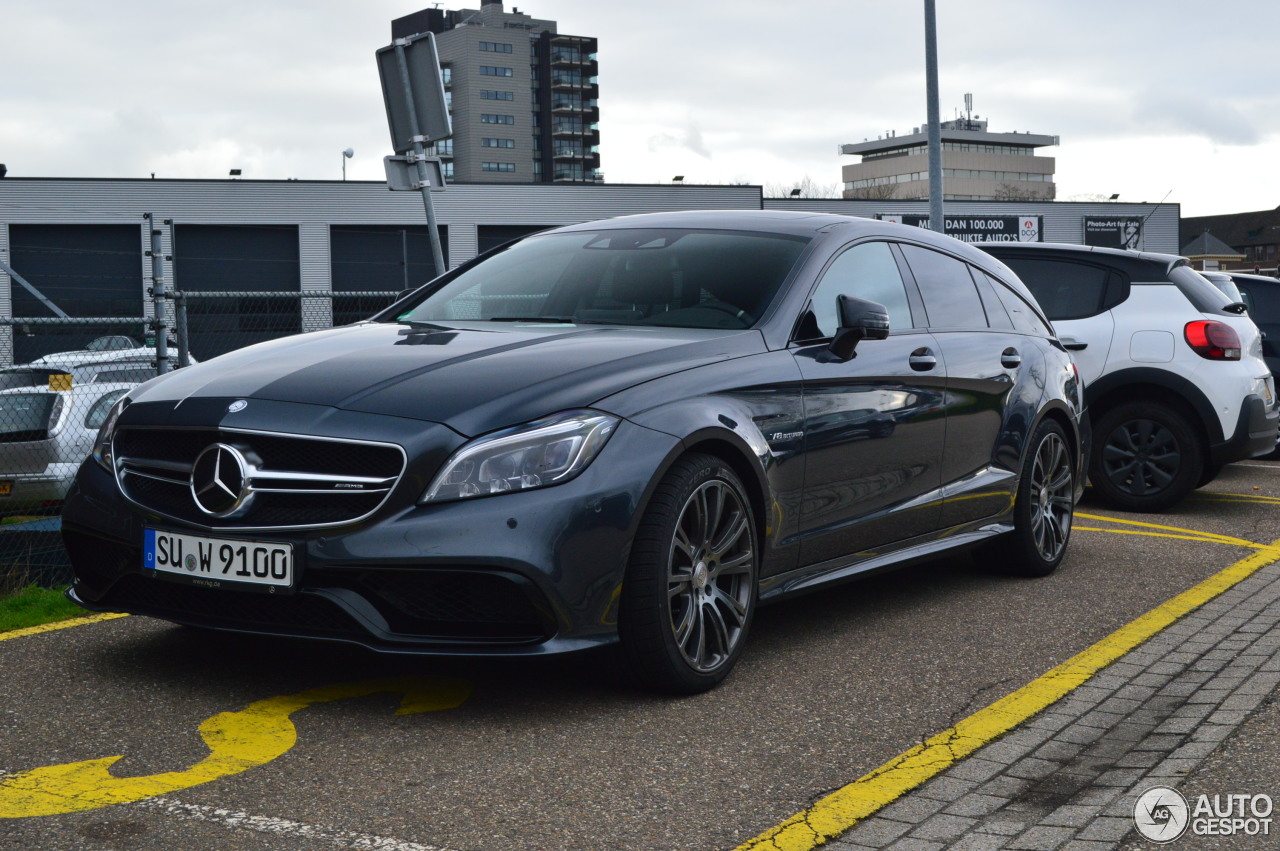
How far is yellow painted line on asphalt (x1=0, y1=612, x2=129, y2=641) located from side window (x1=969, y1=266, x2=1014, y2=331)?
3782mm

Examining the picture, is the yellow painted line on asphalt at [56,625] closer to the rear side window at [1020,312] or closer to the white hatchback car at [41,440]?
the white hatchback car at [41,440]

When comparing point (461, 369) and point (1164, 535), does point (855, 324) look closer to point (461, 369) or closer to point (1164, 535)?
point (461, 369)

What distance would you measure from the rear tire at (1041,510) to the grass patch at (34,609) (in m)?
3.86

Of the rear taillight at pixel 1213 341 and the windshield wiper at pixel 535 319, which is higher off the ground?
the windshield wiper at pixel 535 319

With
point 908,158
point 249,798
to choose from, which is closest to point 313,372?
point 249,798

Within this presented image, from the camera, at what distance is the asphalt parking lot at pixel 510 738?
10.4ft

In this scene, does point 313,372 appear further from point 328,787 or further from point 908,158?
point 908,158

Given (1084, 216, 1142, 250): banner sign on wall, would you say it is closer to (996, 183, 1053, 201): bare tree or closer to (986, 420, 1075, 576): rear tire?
(986, 420, 1075, 576): rear tire

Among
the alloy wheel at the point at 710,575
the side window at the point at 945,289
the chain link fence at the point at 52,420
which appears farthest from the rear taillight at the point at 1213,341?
the alloy wheel at the point at 710,575

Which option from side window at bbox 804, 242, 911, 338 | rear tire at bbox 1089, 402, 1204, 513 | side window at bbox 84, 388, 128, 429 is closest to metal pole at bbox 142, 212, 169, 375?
side window at bbox 84, 388, 128, 429

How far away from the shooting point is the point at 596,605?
3.88 metres

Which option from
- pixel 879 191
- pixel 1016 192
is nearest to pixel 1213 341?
pixel 1016 192

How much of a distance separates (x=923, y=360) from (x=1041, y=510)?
138 cm

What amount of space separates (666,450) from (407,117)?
17.4 feet
